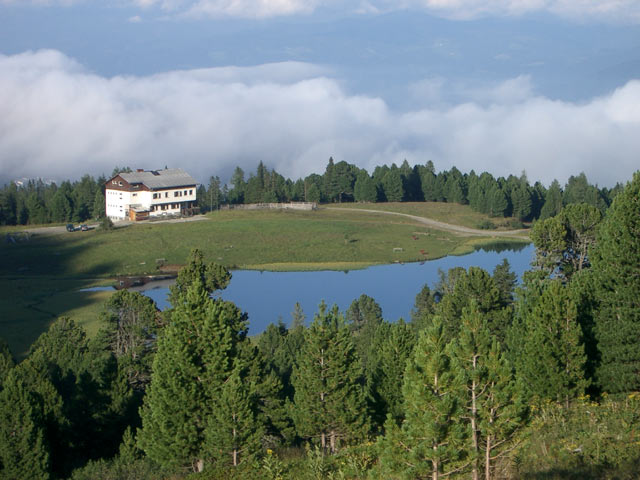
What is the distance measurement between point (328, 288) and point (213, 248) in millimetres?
21382

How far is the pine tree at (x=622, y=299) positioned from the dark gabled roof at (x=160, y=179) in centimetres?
8719

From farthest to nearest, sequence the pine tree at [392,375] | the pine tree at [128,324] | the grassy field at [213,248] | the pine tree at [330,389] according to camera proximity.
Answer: the grassy field at [213,248] < the pine tree at [128,324] < the pine tree at [392,375] < the pine tree at [330,389]

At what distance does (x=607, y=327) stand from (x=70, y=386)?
22284 millimetres

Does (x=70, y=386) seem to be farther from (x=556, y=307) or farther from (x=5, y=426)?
(x=556, y=307)

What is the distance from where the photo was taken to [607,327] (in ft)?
79.5

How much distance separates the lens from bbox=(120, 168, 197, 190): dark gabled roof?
4124 inches

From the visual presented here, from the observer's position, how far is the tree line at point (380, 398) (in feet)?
42.9

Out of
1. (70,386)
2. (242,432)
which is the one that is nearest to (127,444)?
(242,432)

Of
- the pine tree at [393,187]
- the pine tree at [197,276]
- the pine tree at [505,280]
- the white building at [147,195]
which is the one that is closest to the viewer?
the pine tree at [197,276]

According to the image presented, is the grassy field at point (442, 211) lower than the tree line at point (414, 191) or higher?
lower

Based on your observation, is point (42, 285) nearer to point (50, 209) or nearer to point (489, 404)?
point (50, 209)

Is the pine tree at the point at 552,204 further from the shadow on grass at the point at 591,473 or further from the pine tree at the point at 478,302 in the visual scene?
the shadow on grass at the point at 591,473

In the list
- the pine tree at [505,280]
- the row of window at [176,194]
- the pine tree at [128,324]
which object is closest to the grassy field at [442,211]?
the row of window at [176,194]

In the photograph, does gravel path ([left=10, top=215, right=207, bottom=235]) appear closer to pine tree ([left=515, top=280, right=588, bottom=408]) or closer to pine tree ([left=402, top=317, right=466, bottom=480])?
pine tree ([left=515, top=280, right=588, bottom=408])
